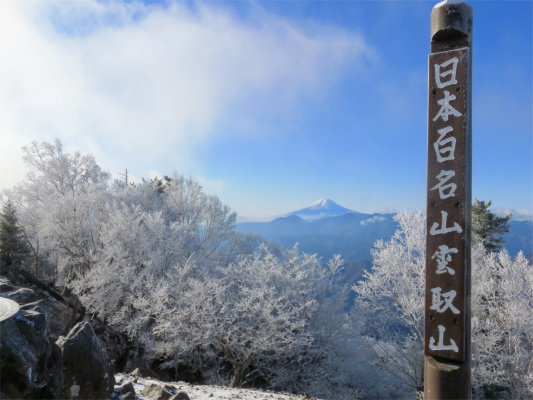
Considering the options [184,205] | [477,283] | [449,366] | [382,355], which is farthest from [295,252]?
[449,366]

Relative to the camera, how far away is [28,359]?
380 cm

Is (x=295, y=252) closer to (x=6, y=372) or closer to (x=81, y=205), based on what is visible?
(x=81, y=205)

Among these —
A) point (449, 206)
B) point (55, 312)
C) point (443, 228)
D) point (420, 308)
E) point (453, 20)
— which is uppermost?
point (453, 20)

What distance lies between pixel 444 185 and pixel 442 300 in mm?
1119

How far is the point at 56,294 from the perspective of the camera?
18.2 metres

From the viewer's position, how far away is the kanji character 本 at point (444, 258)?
3031 mm

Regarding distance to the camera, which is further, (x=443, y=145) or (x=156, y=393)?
(x=156, y=393)

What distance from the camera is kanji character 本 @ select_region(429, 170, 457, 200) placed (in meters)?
3.08

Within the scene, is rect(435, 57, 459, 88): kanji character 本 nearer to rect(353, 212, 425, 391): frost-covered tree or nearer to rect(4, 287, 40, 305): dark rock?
rect(4, 287, 40, 305): dark rock

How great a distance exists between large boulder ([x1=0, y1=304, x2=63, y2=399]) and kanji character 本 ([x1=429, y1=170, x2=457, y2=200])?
16.6 ft

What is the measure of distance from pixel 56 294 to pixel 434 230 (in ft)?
69.0

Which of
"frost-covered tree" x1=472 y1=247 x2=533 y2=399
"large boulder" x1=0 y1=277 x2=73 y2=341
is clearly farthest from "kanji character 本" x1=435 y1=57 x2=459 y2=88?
"large boulder" x1=0 y1=277 x2=73 y2=341

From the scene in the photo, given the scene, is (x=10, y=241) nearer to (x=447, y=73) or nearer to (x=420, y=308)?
(x=420, y=308)

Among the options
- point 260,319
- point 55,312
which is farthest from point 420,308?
point 55,312
